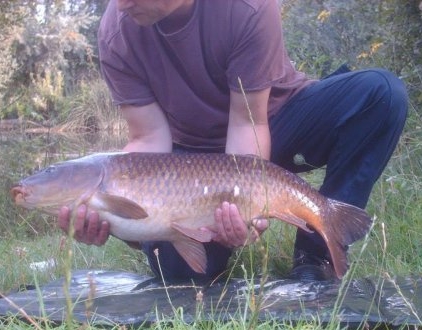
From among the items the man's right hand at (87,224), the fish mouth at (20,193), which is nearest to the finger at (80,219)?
the man's right hand at (87,224)

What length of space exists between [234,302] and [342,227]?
0.42 metres

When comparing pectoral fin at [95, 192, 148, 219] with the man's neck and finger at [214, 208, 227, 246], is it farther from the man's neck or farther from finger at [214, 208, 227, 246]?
the man's neck

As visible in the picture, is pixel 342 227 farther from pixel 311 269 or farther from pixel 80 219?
pixel 80 219

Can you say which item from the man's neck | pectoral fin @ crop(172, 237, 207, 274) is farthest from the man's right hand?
→ the man's neck

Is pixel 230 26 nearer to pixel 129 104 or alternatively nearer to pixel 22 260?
pixel 129 104

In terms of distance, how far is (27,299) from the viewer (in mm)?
2148

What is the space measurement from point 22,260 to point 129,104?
2.63 feet

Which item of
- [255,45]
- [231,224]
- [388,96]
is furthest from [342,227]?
[255,45]

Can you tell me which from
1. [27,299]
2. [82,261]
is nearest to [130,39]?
[27,299]

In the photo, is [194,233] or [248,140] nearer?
[194,233]

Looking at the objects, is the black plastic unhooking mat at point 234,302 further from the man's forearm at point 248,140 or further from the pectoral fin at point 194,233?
the man's forearm at point 248,140

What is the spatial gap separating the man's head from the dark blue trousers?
0.51m

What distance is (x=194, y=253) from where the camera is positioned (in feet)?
7.27

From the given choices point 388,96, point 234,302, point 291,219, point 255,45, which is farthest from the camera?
point 388,96
